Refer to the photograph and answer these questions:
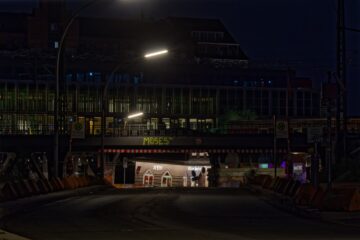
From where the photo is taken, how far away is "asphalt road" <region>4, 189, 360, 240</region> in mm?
19203

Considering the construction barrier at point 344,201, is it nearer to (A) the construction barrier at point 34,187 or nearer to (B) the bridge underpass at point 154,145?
(A) the construction barrier at point 34,187

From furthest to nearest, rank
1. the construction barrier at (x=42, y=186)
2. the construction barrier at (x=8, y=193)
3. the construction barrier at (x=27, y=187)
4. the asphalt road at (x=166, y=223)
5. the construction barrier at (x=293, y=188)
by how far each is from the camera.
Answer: the construction barrier at (x=42, y=186)
the construction barrier at (x=293, y=188)
the construction barrier at (x=27, y=187)
the construction barrier at (x=8, y=193)
the asphalt road at (x=166, y=223)

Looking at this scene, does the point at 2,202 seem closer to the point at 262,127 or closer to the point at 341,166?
the point at 341,166

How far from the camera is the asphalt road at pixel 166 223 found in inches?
756

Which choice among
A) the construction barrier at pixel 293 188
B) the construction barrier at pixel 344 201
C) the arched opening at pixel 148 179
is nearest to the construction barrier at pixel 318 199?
the construction barrier at pixel 344 201

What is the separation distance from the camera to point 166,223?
22.5 meters

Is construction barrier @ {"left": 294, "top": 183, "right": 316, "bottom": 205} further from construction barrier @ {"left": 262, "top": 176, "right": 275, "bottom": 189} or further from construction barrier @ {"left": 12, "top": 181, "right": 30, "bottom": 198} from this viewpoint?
construction barrier @ {"left": 262, "top": 176, "right": 275, "bottom": 189}

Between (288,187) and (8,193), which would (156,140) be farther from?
(8,193)

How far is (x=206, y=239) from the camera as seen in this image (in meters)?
18.0

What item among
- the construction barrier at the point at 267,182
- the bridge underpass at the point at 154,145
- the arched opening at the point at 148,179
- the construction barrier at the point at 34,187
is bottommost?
the arched opening at the point at 148,179

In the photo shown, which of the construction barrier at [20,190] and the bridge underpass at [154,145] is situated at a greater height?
the bridge underpass at [154,145]

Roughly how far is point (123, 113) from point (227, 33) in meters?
30.5

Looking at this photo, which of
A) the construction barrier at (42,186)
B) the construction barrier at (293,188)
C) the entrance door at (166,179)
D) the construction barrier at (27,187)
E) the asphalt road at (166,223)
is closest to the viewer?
the asphalt road at (166,223)

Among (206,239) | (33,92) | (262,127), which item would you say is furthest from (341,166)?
(33,92)
